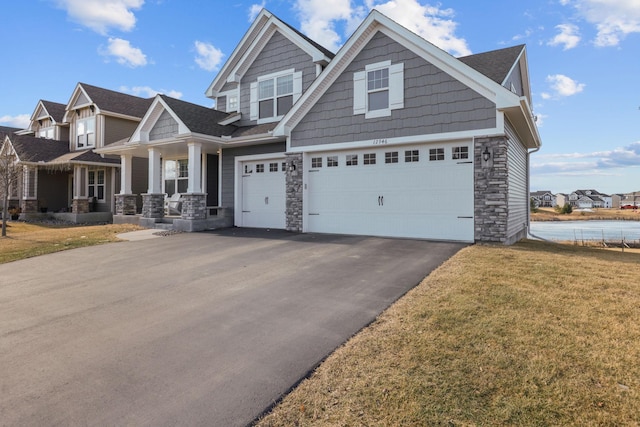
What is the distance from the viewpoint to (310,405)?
2.60 meters

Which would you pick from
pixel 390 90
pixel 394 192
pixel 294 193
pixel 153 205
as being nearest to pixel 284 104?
pixel 294 193

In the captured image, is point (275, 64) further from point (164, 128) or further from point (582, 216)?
point (582, 216)

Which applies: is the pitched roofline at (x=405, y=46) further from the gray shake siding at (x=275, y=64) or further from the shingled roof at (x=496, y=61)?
the gray shake siding at (x=275, y=64)

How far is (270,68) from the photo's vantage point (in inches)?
585

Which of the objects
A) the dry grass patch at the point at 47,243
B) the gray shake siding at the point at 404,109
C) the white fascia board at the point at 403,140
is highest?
the gray shake siding at the point at 404,109

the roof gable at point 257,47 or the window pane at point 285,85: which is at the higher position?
the roof gable at point 257,47

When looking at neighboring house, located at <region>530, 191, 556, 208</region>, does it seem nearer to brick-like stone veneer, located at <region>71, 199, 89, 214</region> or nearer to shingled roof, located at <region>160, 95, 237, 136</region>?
shingled roof, located at <region>160, 95, 237, 136</region>

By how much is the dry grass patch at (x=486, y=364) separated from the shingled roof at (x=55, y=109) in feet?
92.8

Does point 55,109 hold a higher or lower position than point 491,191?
higher

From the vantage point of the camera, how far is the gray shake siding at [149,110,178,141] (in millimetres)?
13880

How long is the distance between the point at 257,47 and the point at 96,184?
1399cm

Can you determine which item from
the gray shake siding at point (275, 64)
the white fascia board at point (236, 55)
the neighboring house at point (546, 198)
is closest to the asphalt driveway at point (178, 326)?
the gray shake siding at point (275, 64)

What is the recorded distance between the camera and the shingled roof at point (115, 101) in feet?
69.9

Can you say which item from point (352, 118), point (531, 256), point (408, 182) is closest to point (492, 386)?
point (531, 256)
